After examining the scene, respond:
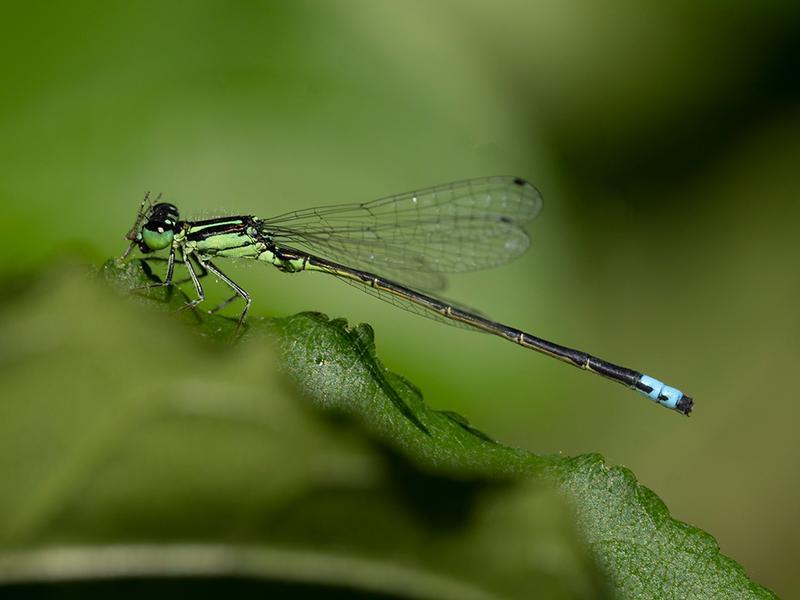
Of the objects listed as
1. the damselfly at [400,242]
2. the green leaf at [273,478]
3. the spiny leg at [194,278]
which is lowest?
the green leaf at [273,478]

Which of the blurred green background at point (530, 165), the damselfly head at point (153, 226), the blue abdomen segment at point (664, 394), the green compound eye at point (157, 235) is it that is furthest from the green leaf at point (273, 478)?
the blue abdomen segment at point (664, 394)

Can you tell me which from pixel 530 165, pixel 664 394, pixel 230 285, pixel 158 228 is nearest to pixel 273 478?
pixel 230 285

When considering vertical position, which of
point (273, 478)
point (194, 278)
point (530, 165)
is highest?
point (530, 165)

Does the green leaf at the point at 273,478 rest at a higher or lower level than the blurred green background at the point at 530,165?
lower

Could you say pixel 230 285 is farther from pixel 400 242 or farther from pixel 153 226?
pixel 400 242

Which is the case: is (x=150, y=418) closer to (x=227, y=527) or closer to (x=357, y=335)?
(x=227, y=527)

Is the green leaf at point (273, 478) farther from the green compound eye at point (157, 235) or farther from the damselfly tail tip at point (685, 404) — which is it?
the damselfly tail tip at point (685, 404)

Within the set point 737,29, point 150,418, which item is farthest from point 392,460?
point 737,29
